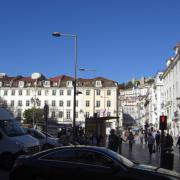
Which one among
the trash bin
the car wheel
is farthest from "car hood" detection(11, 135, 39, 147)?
the trash bin

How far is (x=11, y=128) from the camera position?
20.4 meters

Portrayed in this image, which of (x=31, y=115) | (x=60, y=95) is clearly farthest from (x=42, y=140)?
(x=60, y=95)

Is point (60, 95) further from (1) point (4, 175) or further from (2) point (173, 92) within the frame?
(1) point (4, 175)

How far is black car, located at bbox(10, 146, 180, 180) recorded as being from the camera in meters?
11.7

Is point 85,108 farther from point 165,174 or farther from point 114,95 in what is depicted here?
point 165,174

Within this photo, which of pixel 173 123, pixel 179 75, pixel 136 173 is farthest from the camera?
pixel 173 123

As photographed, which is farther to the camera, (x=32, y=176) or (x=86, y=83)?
(x=86, y=83)

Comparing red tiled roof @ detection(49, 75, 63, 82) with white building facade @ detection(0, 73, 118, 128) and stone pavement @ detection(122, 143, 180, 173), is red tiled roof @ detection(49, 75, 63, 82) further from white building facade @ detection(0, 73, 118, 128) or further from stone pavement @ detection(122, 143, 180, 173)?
stone pavement @ detection(122, 143, 180, 173)

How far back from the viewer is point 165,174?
11.7 metres

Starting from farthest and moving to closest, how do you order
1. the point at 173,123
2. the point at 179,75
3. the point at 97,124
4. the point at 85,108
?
the point at 85,108 → the point at 173,123 → the point at 179,75 → the point at 97,124

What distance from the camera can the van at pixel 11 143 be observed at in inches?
747

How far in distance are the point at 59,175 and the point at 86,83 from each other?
379 feet

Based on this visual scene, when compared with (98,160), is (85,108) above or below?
above

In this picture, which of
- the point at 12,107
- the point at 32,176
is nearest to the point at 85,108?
the point at 12,107
